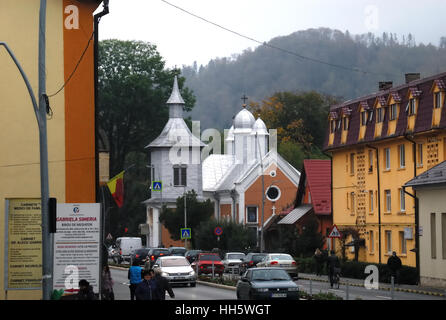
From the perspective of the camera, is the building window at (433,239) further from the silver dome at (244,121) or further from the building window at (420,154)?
the silver dome at (244,121)

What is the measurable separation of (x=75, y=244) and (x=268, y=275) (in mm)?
7296

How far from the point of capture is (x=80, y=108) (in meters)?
31.7

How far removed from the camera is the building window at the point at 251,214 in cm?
9650

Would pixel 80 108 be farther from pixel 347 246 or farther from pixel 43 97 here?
pixel 347 246

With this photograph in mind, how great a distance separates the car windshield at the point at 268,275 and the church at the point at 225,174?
192ft

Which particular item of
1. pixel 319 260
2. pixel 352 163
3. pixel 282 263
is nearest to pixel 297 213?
pixel 352 163

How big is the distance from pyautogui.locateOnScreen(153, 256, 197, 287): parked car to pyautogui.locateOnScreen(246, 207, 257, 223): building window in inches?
2108

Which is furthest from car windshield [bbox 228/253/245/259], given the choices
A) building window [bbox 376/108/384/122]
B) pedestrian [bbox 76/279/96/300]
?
pedestrian [bbox 76/279/96/300]

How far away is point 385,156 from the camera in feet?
180

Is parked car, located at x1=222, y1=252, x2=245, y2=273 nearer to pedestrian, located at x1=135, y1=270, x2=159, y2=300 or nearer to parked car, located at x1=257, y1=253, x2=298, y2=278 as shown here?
parked car, located at x1=257, y1=253, x2=298, y2=278

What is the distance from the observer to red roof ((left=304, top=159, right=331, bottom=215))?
67.7 meters

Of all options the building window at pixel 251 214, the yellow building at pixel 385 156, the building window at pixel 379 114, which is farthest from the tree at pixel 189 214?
the building window at pixel 379 114

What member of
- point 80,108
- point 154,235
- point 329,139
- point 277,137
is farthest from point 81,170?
point 277,137

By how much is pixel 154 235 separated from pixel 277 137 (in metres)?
19.4
